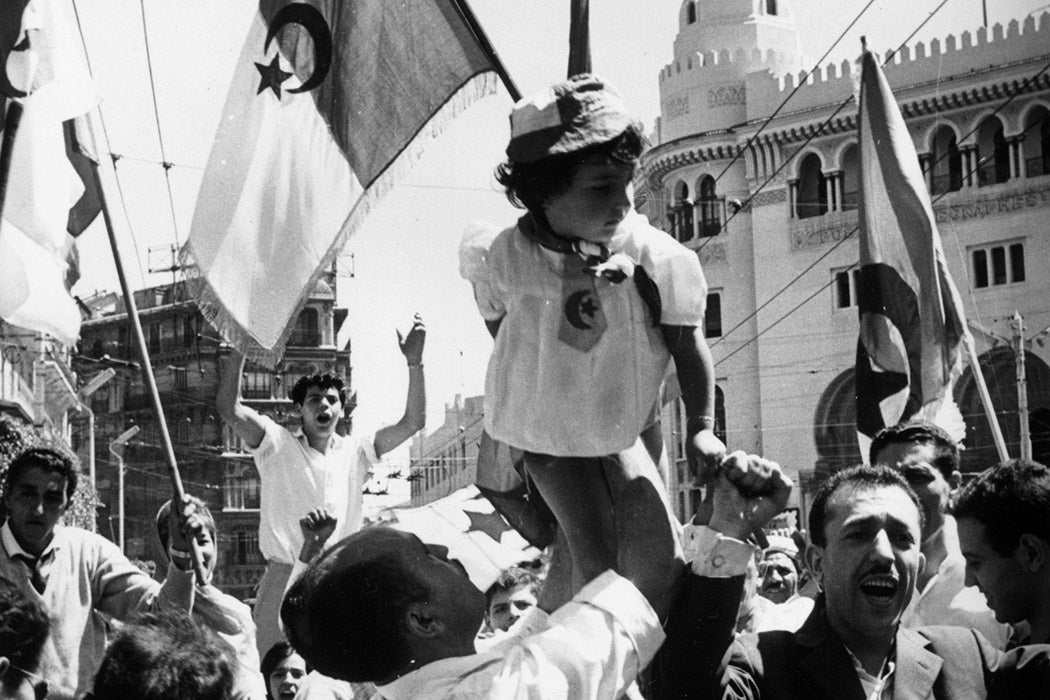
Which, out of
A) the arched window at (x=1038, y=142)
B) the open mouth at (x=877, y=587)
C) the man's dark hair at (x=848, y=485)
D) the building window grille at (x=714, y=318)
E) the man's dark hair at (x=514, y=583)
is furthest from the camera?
the building window grille at (x=714, y=318)

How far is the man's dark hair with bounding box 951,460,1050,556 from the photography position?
3875mm

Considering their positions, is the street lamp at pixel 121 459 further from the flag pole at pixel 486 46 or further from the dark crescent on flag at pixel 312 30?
the flag pole at pixel 486 46

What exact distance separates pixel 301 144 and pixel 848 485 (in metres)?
2.56

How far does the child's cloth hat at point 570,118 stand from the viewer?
3527mm

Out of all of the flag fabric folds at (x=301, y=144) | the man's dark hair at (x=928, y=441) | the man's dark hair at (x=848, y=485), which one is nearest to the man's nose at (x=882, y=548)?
the man's dark hair at (x=848, y=485)

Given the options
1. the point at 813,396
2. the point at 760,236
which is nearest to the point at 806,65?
the point at 760,236

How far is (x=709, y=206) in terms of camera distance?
50.3 m

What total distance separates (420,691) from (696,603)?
48 cm

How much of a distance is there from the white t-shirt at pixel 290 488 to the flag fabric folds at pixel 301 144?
123cm

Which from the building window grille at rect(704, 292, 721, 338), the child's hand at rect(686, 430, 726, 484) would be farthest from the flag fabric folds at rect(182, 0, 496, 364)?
the building window grille at rect(704, 292, 721, 338)

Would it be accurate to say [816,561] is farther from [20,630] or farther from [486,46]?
[486,46]

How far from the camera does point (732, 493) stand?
2.74 meters

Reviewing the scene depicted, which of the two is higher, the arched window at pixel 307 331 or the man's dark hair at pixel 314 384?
the arched window at pixel 307 331

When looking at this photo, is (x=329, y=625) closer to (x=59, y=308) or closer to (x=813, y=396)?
(x=59, y=308)
